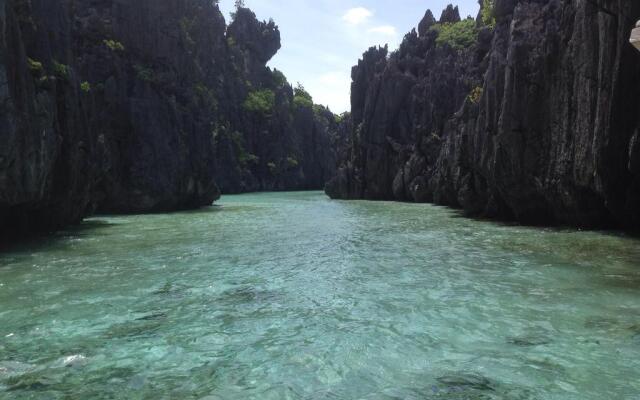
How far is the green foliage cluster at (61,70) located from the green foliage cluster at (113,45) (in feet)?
73.8

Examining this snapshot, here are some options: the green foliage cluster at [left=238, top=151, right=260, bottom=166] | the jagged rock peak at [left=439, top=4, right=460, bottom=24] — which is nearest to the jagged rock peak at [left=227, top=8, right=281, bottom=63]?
the green foliage cluster at [left=238, top=151, right=260, bottom=166]

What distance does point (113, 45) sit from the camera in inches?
1790

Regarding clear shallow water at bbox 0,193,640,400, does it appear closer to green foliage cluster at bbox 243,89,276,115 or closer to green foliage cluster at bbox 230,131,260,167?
green foliage cluster at bbox 230,131,260,167

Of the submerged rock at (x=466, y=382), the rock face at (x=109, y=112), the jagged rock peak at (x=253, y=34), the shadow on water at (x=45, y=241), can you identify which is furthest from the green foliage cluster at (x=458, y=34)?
the jagged rock peak at (x=253, y=34)

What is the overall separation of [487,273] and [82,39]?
43703mm

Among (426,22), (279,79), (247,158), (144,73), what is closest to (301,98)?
(279,79)

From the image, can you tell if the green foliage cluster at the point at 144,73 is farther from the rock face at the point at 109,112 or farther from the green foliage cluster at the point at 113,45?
the green foliage cluster at the point at 113,45

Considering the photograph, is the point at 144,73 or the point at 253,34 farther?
the point at 253,34

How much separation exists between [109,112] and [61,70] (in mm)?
19755

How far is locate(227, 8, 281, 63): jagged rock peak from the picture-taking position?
125262mm

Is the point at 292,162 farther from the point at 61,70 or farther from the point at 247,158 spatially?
the point at 61,70

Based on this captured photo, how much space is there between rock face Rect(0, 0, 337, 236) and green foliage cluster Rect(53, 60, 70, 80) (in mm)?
62

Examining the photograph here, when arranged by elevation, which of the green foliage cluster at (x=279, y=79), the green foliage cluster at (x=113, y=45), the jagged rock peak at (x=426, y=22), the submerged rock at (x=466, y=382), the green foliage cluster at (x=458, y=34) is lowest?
the submerged rock at (x=466, y=382)

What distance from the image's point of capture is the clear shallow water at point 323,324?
634cm
